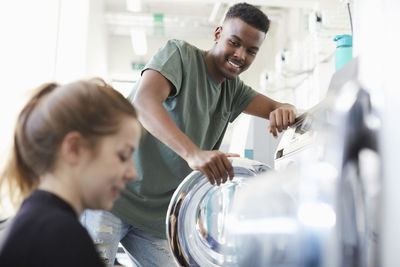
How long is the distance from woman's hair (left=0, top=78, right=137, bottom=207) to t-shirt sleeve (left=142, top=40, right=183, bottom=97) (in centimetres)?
59

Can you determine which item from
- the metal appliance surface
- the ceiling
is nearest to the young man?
the metal appliance surface

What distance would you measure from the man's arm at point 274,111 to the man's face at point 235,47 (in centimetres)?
18

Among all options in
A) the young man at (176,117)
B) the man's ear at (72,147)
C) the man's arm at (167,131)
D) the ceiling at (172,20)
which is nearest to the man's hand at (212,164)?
the man's arm at (167,131)

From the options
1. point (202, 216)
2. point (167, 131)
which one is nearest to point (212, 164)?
point (167, 131)

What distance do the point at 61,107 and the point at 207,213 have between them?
0.87 meters

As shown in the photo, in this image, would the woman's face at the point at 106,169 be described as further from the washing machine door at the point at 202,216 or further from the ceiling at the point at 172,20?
the ceiling at the point at 172,20

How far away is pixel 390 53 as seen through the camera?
84cm

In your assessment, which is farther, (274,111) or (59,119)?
(274,111)

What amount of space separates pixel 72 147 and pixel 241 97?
110 cm

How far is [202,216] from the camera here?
166 cm

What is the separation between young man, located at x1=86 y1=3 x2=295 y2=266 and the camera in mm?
1631

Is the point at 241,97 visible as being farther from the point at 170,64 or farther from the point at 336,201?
the point at 336,201

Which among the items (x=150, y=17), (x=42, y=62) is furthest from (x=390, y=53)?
(x=150, y=17)

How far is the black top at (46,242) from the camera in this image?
0.75 metres
